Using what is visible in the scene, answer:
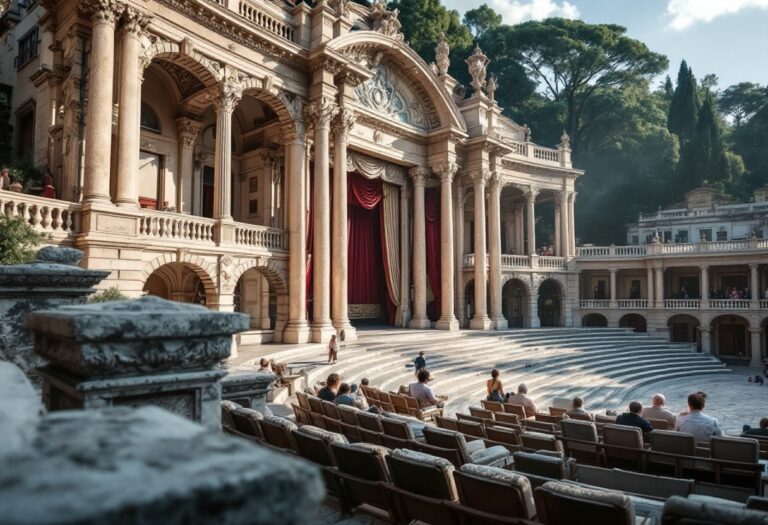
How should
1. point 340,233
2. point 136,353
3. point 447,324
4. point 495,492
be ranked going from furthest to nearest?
point 447,324
point 340,233
point 495,492
point 136,353

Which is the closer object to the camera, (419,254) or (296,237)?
(296,237)

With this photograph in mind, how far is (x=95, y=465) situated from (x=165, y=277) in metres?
19.2

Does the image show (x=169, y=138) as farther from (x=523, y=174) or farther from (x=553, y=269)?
(x=553, y=269)

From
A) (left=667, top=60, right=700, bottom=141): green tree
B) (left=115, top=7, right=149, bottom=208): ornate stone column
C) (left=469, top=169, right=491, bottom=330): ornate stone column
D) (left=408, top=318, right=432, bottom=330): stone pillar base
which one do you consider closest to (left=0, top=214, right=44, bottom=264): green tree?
(left=115, top=7, right=149, bottom=208): ornate stone column

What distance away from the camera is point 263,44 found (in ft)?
55.4

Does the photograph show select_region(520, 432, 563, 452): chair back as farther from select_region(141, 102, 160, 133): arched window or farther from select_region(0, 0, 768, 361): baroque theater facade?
select_region(141, 102, 160, 133): arched window

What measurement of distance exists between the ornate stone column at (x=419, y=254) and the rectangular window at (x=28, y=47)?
16.2 meters

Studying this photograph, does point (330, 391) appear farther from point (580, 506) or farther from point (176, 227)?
point (176, 227)

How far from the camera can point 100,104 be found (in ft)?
41.6

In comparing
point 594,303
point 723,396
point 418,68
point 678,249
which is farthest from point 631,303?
point 418,68

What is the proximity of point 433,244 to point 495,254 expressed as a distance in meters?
3.61

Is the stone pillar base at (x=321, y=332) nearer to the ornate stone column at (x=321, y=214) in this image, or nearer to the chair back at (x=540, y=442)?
the ornate stone column at (x=321, y=214)

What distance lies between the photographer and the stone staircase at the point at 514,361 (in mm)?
15391

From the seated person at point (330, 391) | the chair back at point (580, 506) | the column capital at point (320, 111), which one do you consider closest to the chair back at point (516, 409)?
the seated person at point (330, 391)
